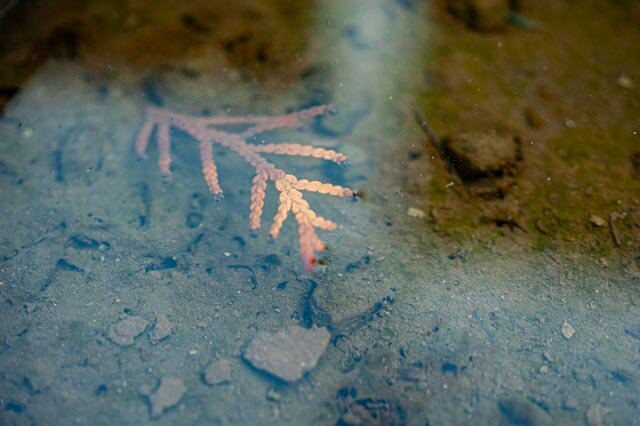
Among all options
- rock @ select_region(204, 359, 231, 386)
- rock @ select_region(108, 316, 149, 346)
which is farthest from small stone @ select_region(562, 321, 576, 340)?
rock @ select_region(108, 316, 149, 346)

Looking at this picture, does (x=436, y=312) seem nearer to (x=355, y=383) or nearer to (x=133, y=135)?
(x=355, y=383)

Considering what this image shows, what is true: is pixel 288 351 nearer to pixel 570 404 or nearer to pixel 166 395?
pixel 166 395

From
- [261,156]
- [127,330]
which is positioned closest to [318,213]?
[261,156]

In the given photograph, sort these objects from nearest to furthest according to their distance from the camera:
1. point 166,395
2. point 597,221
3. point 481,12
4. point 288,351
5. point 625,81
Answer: point 166,395, point 288,351, point 597,221, point 625,81, point 481,12

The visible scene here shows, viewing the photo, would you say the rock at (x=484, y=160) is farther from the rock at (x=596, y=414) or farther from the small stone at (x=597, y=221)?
the rock at (x=596, y=414)

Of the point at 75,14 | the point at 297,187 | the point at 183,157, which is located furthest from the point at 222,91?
the point at 75,14

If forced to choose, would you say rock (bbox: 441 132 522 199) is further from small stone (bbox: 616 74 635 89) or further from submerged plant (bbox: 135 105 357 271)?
small stone (bbox: 616 74 635 89)
